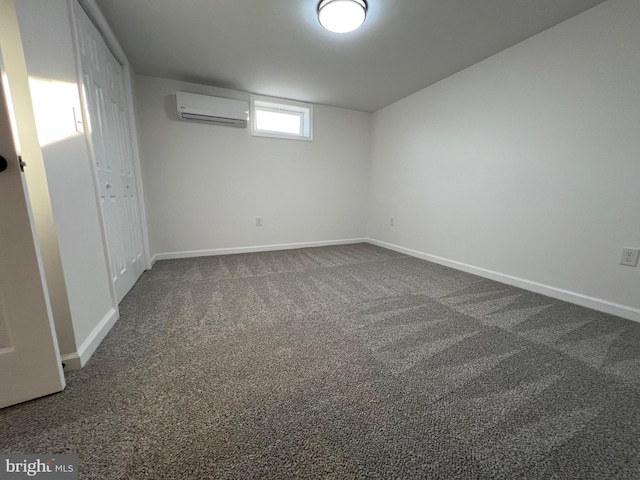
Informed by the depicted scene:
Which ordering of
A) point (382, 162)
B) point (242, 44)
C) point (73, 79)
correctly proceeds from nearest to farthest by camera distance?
point (73, 79) → point (242, 44) → point (382, 162)

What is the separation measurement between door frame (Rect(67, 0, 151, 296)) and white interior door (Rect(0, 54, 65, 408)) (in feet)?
1.88

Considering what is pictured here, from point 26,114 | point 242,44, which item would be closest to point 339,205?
point 242,44

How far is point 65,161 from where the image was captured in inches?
46.6

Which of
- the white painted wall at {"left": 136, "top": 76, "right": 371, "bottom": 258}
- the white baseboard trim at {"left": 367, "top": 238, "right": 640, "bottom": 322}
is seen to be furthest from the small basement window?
the white baseboard trim at {"left": 367, "top": 238, "right": 640, "bottom": 322}

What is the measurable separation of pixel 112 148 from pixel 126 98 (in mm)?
A: 865

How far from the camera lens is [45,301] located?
3.17ft

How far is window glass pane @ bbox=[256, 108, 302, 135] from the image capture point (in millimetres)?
3365

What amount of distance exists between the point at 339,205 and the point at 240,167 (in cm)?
169

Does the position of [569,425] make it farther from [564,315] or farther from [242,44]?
[242,44]

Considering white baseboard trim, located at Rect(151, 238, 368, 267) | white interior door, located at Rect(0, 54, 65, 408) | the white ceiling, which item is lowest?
white baseboard trim, located at Rect(151, 238, 368, 267)

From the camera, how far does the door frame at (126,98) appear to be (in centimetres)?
135

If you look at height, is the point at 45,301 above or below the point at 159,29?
below
